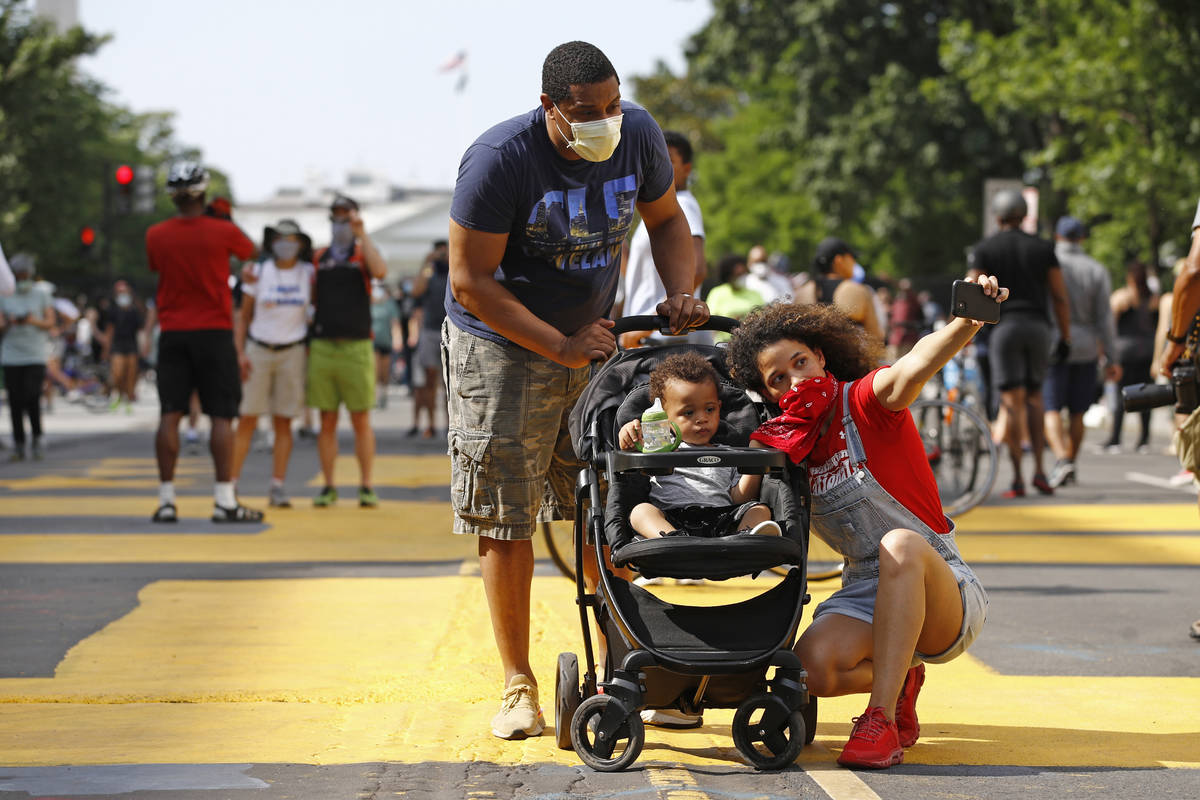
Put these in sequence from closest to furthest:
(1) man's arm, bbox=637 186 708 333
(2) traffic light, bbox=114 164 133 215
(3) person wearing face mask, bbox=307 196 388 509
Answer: (1) man's arm, bbox=637 186 708 333, (3) person wearing face mask, bbox=307 196 388 509, (2) traffic light, bbox=114 164 133 215

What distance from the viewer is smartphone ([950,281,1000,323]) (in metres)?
4.16

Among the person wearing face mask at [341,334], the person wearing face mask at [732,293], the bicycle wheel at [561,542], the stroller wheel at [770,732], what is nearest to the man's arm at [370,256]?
the person wearing face mask at [341,334]

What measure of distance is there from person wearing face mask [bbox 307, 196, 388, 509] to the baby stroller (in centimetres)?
662

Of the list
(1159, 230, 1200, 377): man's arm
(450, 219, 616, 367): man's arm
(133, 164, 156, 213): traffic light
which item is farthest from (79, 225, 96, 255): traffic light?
(450, 219, 616, 367): man's arm

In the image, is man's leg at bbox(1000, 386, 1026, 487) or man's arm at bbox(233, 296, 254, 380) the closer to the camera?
man's arm at bbox(233, 296, 254, 380)

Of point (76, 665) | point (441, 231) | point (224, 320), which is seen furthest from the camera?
point (441, 231)

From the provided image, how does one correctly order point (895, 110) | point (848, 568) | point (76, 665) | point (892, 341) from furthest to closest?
point (895, 110)
point (892, 341)
point (76, 665)
point (848, 568)

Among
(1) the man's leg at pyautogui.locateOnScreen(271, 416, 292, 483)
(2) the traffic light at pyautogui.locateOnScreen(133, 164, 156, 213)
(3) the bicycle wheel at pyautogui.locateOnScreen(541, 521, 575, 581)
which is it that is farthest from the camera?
(2) the traffic light at pyautogui.locateOnScreen(133, 164, 156, 213)

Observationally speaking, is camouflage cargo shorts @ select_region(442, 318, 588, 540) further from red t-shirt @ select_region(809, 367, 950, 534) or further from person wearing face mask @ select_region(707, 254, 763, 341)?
person wearing face mask @ select_region(707, 254, 763, 341)

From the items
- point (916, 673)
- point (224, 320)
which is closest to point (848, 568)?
point (916, 673)

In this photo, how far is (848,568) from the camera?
468 cm

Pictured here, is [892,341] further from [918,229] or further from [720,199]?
[720,199]

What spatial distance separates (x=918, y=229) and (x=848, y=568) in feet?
114

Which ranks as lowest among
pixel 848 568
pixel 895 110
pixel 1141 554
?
pixel 1141 554
